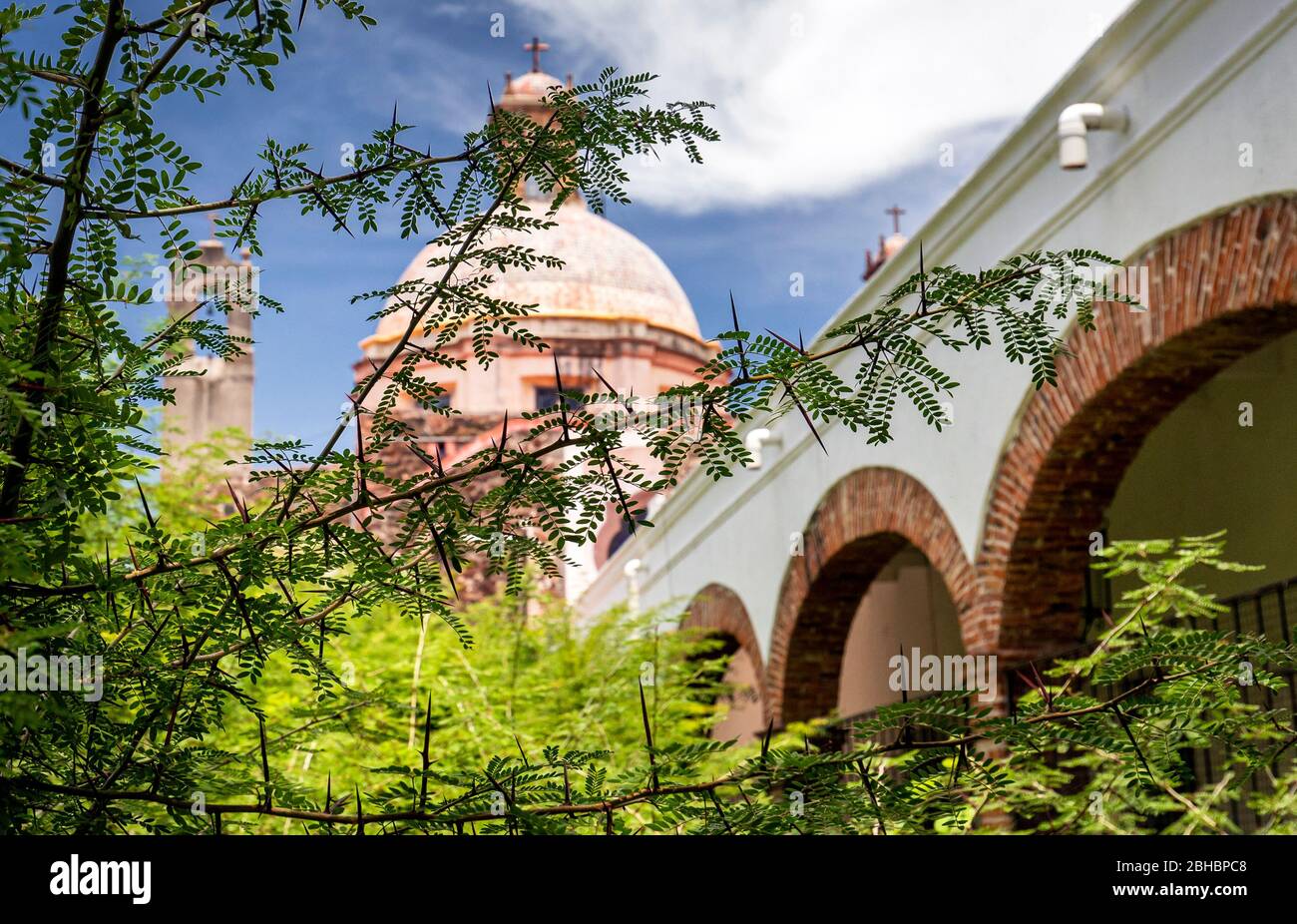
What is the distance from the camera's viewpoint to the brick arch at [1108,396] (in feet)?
18.3

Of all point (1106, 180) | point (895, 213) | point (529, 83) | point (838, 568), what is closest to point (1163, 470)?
point (838, 568)

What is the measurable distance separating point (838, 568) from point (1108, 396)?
418 cm

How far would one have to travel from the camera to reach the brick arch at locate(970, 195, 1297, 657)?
559 centimetres

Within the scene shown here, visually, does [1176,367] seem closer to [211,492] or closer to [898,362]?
[898,362]

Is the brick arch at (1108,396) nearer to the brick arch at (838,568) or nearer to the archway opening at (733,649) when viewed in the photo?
the brick arch at (838,568)

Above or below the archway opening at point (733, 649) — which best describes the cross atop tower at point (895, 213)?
above

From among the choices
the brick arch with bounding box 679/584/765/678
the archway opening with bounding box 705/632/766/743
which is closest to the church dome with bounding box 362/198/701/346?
the archway opening with bounding box 705/632/766/743

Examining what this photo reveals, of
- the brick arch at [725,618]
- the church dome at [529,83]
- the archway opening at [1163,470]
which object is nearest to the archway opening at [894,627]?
the brick arch at [725,618]

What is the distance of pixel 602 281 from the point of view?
30.1 metres

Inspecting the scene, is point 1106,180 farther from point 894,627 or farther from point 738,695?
point 738,695

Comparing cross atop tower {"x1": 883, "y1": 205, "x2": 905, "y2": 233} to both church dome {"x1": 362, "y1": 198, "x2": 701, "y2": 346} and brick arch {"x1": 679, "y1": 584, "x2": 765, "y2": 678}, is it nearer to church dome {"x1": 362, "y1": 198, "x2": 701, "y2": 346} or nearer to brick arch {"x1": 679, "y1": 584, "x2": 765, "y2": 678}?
church dome {"x1": 362, "y1": 198, "x2": 701, "y2": 346}

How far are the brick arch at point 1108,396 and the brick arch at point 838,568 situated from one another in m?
0.50

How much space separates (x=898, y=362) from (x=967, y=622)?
6080mm

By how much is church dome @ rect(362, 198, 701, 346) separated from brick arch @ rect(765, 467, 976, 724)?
53.9 feet
